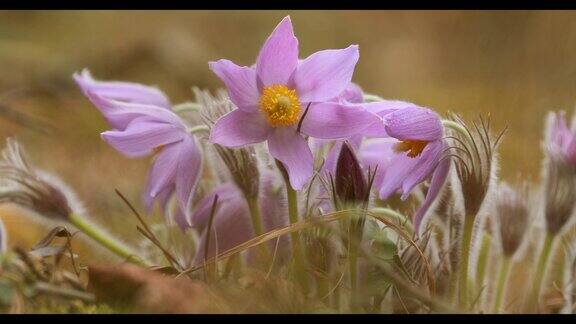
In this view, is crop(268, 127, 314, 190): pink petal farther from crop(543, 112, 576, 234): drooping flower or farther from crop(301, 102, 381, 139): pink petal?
crop(543, 112, 576, 234): drooping flower

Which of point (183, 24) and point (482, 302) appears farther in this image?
point (183, 24)

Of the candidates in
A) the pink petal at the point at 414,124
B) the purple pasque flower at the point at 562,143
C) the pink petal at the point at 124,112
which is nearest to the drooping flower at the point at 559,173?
the purple pasque flower at the point at 562,143

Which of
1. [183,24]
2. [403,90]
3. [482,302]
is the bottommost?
[482,302]

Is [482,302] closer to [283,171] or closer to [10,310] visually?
[283,171]

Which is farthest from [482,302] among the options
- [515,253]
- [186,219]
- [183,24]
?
[183,24]

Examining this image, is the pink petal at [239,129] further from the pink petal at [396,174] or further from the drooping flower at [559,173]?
the drooping flower at [559,173]

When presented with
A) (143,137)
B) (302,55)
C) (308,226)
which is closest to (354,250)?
(308,226)

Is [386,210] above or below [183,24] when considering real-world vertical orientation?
below

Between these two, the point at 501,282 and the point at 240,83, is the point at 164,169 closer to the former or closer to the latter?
the point at 240,83
